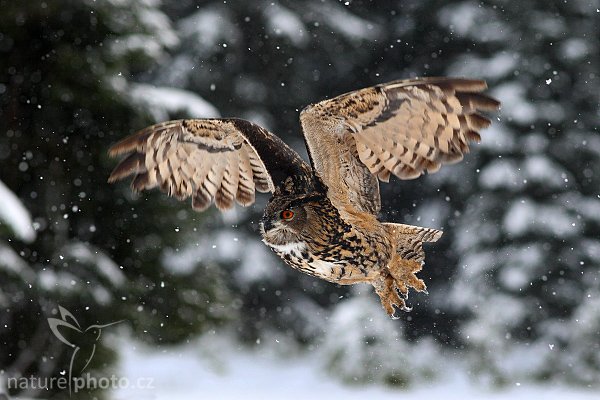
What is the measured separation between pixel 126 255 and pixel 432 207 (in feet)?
18.0

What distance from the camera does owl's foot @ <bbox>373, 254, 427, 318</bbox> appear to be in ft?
8.17

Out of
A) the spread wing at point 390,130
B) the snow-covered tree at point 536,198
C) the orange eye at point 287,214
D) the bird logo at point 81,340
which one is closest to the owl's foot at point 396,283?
the spread wing at point 390,130

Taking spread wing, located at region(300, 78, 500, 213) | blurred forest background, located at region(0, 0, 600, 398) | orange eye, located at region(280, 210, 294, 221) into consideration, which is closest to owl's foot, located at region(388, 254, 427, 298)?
spread wing, located at region(300, 78, 500, 213)

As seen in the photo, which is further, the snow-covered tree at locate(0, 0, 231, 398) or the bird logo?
the bird logo

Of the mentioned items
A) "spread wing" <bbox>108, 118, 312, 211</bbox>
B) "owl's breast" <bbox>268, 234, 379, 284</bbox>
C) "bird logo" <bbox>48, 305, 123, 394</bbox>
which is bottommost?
"bird logo" <bbox>48, 305, 123, 394</bbox>

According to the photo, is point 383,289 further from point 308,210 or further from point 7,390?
point 7,390

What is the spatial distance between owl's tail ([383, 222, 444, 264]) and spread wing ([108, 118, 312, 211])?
1.26 ft

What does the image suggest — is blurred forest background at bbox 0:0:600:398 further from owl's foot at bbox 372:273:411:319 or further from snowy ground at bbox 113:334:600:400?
owl's foot at bbox 372:273:411:319

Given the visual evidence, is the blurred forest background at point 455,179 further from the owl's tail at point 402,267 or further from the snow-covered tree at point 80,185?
the owl's tail at point 402,267

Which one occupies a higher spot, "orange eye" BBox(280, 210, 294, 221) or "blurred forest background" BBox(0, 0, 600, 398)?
"orange eye" BBox(280, 210, 294, 221)

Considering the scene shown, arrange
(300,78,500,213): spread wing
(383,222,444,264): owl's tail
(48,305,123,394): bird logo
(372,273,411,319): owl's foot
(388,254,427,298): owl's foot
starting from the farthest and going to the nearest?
(48,305,123,394): bird logo, (383,222,444,264): owl's tail, (388,254,427,298): owl's foot, (372,273,411,319): owl's foot, (300,78,500,213): spread wing

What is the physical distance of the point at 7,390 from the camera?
5.52 metres

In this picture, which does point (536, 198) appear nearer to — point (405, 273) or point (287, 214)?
point (405, 273)

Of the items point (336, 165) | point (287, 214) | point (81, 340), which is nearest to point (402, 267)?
point (336, 165)
